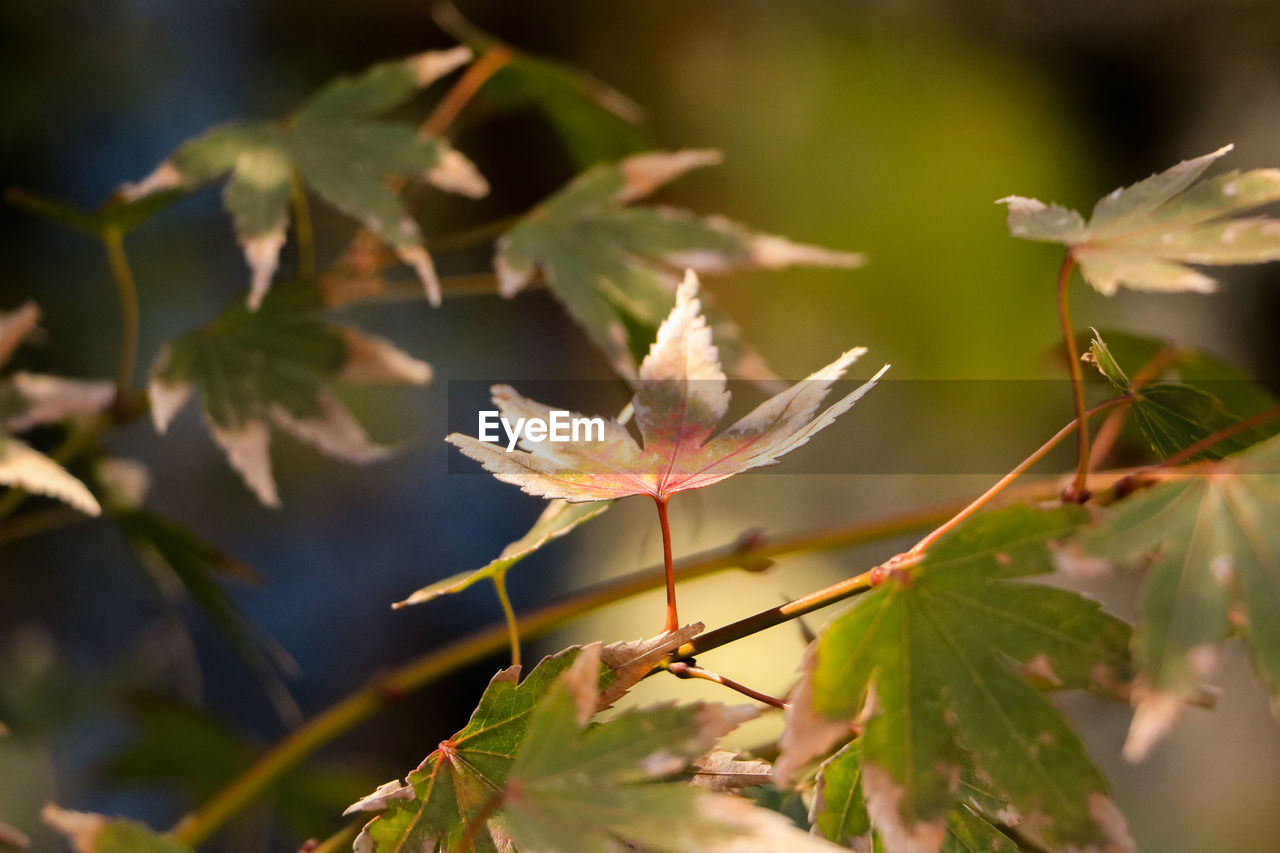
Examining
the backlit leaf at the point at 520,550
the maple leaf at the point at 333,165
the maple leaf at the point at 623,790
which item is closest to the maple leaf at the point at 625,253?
the maple leaf at the point at 333,165

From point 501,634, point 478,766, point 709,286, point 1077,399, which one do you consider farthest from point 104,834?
point 709,286

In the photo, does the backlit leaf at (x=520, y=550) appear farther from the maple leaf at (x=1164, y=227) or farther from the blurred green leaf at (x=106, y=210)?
the blurred green leaf at (x=106, y=210)

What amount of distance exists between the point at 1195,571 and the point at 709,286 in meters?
1.14

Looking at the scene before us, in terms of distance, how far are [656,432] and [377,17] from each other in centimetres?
123

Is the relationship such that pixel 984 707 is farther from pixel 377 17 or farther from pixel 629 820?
pixel 377 17

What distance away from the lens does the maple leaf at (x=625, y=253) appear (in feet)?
1.64

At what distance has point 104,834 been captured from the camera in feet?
0.85

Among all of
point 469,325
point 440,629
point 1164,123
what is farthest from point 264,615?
point 1164,123

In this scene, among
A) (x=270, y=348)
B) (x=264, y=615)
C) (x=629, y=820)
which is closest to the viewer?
(x=629, y=820)

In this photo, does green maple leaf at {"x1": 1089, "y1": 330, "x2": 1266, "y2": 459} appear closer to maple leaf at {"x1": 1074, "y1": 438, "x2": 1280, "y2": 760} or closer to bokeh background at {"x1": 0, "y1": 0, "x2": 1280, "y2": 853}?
maple leaf at {"x1": 1074, "y1": 438, "x2": 1280, "y2": 760}

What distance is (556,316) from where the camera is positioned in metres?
1.41

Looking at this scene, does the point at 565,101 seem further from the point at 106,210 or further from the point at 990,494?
the point at 990,494

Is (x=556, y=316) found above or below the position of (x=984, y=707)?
below

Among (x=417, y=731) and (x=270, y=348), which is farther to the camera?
(x=417, y=731)
